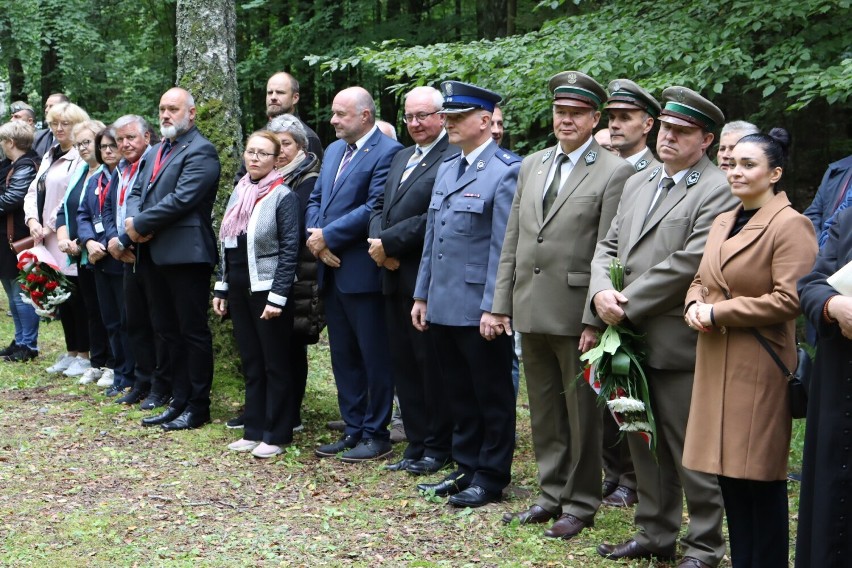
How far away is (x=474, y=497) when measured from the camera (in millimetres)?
5566

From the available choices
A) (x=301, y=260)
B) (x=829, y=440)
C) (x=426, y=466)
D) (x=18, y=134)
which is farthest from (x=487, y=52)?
(x=829, y=440)

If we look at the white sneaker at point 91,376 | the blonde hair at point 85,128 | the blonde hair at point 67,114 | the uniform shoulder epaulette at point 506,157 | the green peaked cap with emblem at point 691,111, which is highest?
the blonde hair at point 67,114

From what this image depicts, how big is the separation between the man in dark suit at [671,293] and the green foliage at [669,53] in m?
3.38

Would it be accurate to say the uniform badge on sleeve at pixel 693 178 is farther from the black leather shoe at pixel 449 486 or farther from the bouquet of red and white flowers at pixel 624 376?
the black leather shoe at pixel 449 486

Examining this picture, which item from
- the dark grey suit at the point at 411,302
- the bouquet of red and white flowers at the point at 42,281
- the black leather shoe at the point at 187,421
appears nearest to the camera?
the dark grey suit at the point at 411,302

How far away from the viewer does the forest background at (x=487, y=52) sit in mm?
8367

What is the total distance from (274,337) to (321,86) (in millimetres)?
12416

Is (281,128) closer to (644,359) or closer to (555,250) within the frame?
(555,250)

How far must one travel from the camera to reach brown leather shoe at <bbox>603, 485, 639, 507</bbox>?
5691 mm

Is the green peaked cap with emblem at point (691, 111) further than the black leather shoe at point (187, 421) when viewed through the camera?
No

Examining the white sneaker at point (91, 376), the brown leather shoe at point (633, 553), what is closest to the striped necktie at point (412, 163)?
the brown leather shoe at point (633, 553)

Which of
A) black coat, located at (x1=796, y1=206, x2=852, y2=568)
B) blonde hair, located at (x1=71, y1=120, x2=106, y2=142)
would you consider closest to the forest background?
blonde hair, located at (x1=71, y1=120, x2=106, y2=142)

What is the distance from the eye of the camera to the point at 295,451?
683 centimetres

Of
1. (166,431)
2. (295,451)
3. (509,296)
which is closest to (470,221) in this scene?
(509,296)
